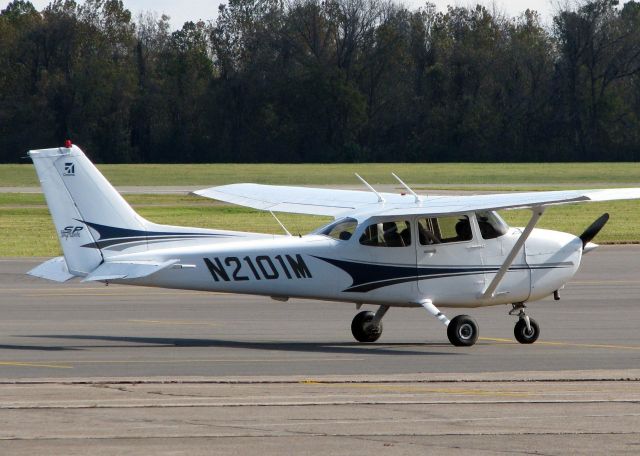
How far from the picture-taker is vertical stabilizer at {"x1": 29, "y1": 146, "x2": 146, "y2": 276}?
1541 centimetres

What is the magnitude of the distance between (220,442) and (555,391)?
3924mm

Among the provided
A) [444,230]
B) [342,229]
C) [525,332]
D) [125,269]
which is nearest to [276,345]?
[342,229]

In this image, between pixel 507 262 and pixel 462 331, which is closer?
pixel 462 331

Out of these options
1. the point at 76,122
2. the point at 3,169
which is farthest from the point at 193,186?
the point at 76,122

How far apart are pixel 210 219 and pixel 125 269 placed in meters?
27.9

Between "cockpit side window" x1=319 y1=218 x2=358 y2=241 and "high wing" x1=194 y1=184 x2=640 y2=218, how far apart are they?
1.06 ft

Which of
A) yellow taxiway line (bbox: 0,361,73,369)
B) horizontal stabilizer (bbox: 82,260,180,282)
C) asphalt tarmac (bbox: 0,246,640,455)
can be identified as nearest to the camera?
asphalt tarmac (bbox: 0,246,640,455)

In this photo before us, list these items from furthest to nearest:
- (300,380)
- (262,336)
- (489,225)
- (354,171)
Result: (354,171), (262,336), (489,225), (300,380)

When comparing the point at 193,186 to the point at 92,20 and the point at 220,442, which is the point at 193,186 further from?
the point at 220,442

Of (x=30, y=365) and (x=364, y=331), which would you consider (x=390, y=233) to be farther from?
(x=30, y=365)

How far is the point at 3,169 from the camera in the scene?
266 feet

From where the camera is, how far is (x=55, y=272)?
15.5m

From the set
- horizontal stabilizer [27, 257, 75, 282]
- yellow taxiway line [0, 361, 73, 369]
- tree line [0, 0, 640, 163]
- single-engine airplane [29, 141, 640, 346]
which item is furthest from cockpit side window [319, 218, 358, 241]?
tree line [0, 0, 640, 163]

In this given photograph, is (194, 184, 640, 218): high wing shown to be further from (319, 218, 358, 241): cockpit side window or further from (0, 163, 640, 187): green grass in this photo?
(0, 163, 640, 187): green grass
